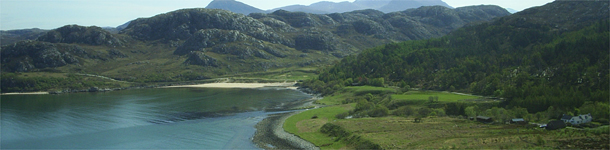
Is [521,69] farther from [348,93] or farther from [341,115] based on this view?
[341,115]

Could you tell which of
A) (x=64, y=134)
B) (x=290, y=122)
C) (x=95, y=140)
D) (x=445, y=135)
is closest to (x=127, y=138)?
(x=95, y=140)

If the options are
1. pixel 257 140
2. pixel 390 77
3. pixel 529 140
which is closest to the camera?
pixel 529 140

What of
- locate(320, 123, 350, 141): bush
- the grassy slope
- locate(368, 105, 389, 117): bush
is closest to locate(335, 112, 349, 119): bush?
the grassy slope

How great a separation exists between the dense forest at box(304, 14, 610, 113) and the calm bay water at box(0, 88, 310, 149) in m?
59.0

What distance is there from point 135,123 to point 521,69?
133m

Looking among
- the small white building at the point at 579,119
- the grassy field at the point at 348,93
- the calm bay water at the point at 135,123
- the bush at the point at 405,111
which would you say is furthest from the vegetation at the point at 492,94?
the calm bay water at the point at 135,123

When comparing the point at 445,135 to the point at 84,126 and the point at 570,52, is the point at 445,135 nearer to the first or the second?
the point at 570,52

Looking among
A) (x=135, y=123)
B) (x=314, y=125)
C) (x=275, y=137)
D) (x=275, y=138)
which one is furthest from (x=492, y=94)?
(x=135, y=123)

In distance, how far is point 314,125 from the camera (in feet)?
317

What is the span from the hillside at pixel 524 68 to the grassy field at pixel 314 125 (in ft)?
156

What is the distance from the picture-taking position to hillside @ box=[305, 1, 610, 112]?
94.1 metres

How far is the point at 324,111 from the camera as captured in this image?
117 metres

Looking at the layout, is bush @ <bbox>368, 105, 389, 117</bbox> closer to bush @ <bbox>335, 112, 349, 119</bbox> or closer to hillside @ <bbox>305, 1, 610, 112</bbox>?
bush @ <bbox>335, 112, 349, 119</bbox>

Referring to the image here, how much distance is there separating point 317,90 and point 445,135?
12936 centimetres
